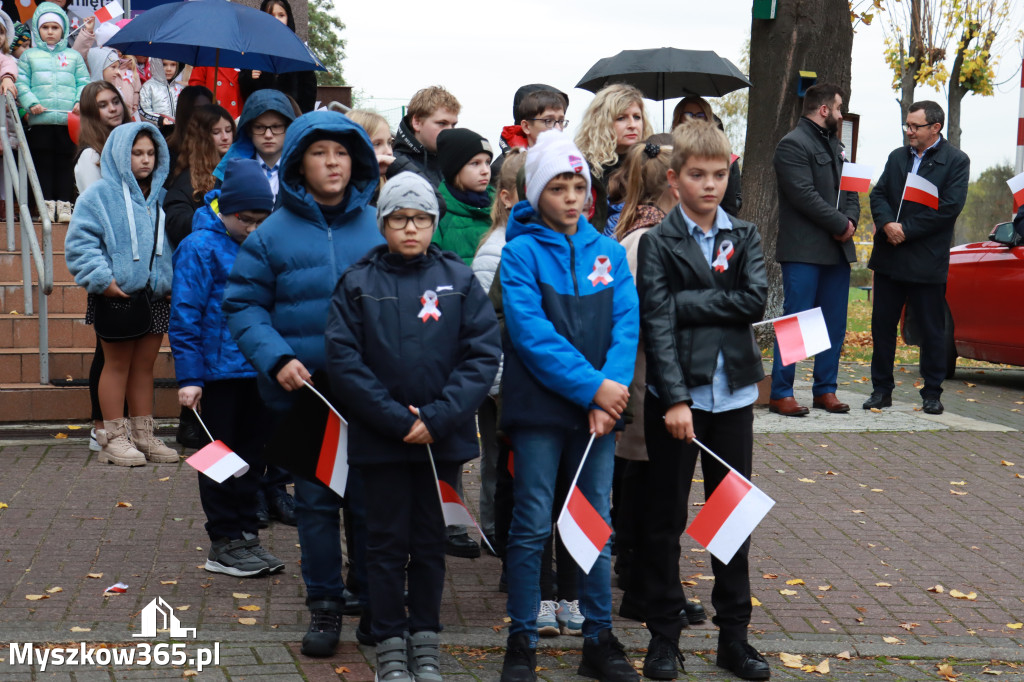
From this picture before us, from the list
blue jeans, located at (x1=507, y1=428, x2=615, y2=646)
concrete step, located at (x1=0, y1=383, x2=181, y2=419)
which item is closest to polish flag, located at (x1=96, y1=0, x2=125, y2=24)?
concrete step, located at (x1=0, y1=383, x2=181, y2=419)

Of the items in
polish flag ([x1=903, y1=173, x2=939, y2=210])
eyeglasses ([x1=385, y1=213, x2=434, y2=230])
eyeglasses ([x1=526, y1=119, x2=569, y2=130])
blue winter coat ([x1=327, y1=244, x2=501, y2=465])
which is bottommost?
blue winter coat ([x1=327, y1=244, x2=501, y2=465])

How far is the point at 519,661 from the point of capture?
434 cm

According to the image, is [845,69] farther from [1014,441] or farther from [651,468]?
[651,468]

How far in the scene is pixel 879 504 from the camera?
7.18m

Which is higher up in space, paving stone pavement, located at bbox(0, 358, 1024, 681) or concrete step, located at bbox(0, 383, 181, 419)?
concrete step, located at bbox(0, 383, 181, 419)

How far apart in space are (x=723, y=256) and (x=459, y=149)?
5.53 ft

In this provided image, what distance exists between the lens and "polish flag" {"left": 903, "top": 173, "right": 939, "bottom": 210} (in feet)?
31.9

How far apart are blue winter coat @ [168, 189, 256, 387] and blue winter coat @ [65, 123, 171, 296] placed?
1773mm

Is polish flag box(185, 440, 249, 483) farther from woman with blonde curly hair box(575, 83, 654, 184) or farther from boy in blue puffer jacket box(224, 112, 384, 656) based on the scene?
woman with blonde curly hair box(575, 83, 654, 184)

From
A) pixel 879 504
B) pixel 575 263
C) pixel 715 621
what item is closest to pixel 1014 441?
pixel 879 504

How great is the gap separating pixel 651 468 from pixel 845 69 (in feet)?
27.7

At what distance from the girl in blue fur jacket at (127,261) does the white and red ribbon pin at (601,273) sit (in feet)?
12.6

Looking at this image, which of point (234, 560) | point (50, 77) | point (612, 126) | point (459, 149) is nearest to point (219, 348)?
point (234, 560)

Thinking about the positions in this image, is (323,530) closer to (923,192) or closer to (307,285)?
(307,285)
